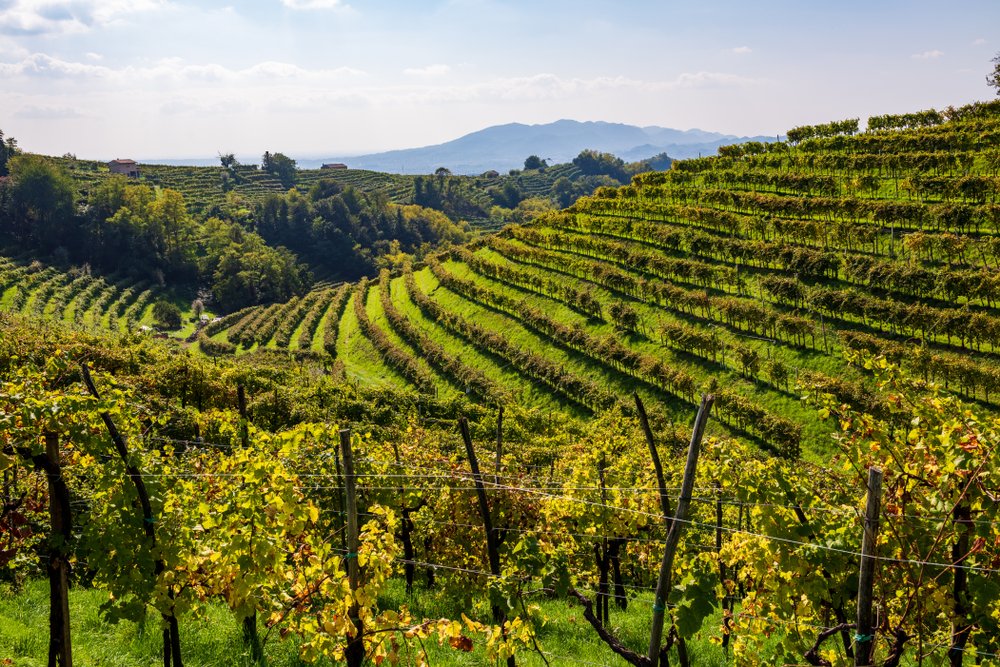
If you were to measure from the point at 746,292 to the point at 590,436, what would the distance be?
75.3 ft

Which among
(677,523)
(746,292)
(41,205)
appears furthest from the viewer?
(41,205)

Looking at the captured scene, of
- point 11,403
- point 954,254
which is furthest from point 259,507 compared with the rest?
point 954,254

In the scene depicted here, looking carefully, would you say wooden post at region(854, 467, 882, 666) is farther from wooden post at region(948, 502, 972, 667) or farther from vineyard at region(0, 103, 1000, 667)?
wooden post at region(948, 502, 972, 667)

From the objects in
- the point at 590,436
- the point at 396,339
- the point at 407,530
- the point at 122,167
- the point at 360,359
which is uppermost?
the point at 122,167

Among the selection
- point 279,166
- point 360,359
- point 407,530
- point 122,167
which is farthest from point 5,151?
point 407,530

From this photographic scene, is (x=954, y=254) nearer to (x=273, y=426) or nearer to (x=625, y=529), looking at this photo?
(x=625, y=529)

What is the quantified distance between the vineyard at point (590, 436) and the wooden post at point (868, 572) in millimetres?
34

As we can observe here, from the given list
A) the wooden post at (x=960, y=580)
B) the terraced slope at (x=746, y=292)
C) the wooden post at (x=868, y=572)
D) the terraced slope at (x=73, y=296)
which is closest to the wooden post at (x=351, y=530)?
the wooden post at (x=868, y=572)

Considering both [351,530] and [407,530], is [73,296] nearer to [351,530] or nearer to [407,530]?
[407,530]

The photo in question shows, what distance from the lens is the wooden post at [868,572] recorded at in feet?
16.3

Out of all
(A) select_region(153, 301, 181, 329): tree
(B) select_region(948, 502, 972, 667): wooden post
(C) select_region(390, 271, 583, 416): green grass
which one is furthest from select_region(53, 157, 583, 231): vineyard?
(B) select_region(948, 502, 972, 667): wooden post

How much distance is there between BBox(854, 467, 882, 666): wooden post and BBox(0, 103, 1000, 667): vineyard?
0.11ft

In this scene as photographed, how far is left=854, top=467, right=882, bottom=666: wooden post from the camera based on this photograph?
→ 4.98m

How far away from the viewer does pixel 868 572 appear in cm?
522
